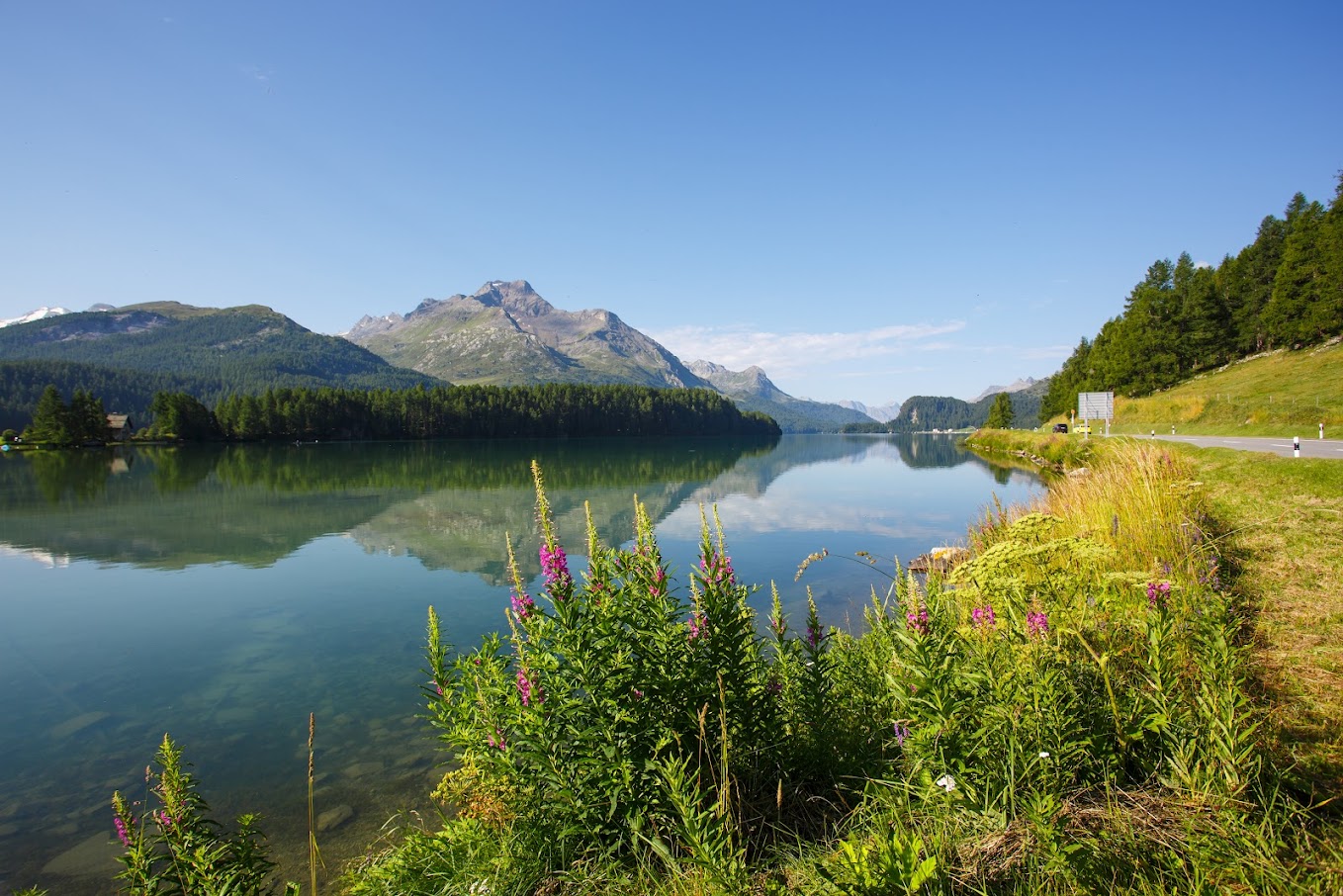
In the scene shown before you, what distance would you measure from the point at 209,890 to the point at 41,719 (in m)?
11.3

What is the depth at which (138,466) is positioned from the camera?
2680 inches

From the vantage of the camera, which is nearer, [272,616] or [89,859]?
[89,859]

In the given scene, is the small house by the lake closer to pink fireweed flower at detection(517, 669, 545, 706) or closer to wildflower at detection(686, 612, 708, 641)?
pink fireweed flower at detection(517, 669, 545, 706)

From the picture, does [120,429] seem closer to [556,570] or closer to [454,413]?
[454,413]

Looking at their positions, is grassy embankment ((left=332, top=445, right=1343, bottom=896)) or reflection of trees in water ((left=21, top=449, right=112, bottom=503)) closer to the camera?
grassy embankment ((left=332, top=445, right=1343, bottom=896))

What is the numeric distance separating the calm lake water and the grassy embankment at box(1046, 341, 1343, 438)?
13067 mm

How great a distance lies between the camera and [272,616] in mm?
16672

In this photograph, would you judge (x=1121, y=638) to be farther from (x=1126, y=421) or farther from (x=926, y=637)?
(x=1126, y=421)

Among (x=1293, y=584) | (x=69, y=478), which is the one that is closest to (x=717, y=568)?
(x=1293, y=584)

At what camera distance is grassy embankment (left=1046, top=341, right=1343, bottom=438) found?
3347 cm

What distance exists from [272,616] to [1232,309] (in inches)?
3757

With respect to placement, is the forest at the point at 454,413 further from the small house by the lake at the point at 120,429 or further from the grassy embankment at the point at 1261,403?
the grassy embankment at the point at 1261,403

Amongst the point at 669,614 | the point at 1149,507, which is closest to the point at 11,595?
the point at 669,614

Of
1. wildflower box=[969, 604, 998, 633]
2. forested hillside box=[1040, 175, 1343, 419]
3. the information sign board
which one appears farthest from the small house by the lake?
forested hillside box=[1040, 175, 1343, 419]
